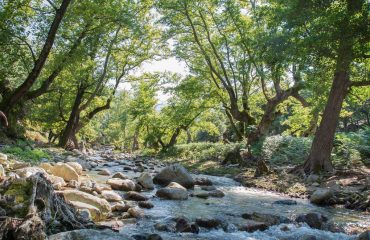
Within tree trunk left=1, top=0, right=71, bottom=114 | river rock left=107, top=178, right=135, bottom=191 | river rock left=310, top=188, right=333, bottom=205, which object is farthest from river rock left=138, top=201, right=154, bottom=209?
tree trunk left=1, top=0, right=71, bottom=114

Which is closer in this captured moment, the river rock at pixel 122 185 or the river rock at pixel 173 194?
the river rock at pixel 173 194

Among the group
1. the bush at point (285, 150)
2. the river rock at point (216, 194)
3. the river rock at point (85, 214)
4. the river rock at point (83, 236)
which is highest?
the bush at point (285, 150)

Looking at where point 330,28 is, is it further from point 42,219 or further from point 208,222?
point 42,219

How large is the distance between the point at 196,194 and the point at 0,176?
18.3 feet

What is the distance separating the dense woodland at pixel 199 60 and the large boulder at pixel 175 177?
4.88 meters

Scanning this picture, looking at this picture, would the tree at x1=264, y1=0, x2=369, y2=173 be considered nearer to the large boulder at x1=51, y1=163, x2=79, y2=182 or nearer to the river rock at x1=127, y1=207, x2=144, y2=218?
the river rock at x1=127, y1=207, x2=144, y2=218

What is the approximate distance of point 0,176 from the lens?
6.41 metres

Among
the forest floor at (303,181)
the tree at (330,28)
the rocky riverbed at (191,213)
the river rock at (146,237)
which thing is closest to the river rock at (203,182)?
the rocky riverbed at (191,213)

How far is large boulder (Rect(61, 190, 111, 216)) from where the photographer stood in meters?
6.91

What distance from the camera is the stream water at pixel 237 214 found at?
6.45 m

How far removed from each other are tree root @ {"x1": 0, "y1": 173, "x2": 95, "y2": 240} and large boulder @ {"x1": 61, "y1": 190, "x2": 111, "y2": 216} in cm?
118

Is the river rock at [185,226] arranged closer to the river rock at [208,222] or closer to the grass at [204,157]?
the river rock at [208,222]

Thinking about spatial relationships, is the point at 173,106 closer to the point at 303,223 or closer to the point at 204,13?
the point at 204,13

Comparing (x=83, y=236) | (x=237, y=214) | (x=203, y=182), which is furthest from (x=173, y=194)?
(x=83, y=236)
